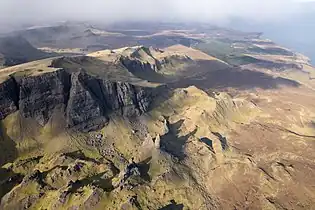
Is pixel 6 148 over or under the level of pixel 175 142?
over

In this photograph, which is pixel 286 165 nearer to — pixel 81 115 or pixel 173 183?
pixel 173 183

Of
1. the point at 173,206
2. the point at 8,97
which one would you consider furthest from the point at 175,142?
the point at 8,97

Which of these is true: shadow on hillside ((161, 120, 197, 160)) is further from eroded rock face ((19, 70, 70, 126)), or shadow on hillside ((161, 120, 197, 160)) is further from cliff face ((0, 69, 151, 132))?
eroded rock face ((19, 70, 70, 126))

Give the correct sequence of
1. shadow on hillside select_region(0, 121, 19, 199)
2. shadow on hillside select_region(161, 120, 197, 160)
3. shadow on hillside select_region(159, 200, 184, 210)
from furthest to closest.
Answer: shadow on hillside select_region(161, 120, 197, 160), shadow on hillside select_region(0, 121, 19, 199), shadow on hillside select_region(159, 200, 184, 210)

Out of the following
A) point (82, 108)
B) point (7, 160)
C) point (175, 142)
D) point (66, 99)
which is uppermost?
point (66, 99)

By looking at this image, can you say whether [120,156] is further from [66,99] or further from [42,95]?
[42,95]

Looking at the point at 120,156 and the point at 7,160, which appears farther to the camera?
the point at 120,156

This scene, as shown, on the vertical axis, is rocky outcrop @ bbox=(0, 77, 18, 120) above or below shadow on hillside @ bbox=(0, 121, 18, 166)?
above

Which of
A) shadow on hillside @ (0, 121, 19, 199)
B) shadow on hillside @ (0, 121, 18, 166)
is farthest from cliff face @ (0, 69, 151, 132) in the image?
A: shadow on hillside @ (0, 121, 19, 199)
